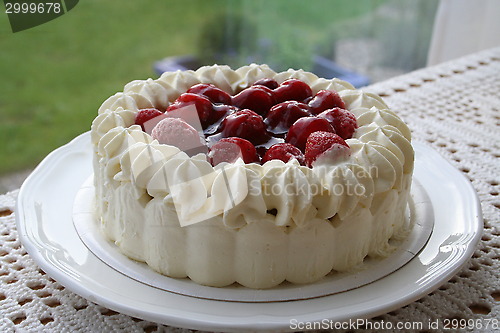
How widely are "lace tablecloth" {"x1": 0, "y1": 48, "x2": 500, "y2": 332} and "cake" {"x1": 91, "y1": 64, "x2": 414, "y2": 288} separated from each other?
137 millimetres

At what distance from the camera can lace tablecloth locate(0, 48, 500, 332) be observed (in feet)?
3.48

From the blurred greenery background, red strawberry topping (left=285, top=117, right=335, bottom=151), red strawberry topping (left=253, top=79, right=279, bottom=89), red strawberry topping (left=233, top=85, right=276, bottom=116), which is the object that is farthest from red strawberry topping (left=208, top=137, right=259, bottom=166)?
the blurred greenery background

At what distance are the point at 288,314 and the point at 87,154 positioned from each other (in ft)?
2.41

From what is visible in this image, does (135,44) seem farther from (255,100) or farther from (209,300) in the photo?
(209,300)

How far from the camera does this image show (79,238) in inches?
48.1

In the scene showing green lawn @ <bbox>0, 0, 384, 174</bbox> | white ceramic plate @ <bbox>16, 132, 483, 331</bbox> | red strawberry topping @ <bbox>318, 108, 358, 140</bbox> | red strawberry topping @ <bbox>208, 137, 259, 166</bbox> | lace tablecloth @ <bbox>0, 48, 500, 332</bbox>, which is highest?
red strawberry topping @ <bbox>208, 137, 259, 166</bbox>

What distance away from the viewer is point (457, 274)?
1.19 m

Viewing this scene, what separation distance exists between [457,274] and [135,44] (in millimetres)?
3045

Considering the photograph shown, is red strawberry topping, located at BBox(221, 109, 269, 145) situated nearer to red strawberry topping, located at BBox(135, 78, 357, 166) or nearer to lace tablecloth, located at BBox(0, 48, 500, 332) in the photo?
red strawberry topping, located at BBox(135, 78, 357, 166)

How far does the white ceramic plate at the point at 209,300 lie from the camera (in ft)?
3.23

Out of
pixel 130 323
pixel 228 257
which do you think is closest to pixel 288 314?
pixel 228 257

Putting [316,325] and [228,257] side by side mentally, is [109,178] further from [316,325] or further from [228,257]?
[316,325]

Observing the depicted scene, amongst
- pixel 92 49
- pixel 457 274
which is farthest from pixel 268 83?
pixel 92 49

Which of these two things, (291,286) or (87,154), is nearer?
(291,286)
